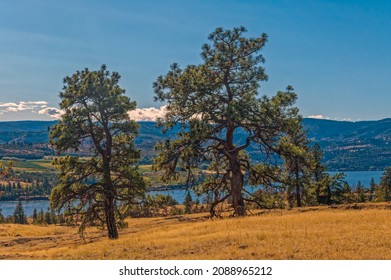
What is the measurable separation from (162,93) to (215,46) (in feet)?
20.8

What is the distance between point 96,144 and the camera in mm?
35250

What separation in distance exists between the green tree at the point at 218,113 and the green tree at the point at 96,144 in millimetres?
3136

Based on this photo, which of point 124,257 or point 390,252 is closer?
point 390,252

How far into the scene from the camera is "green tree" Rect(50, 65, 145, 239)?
34156mm

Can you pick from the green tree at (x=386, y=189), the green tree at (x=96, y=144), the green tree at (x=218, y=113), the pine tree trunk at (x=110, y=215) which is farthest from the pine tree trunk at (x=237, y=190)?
the green tree at (x=386, y=189)

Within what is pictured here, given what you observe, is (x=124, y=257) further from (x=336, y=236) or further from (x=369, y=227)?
(x=369, y=227)

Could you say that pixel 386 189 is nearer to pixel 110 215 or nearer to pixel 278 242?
pixel 110 215

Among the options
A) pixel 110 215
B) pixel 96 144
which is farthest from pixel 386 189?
pixel 96 144

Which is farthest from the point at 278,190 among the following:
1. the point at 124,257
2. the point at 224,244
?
the point at 124,257

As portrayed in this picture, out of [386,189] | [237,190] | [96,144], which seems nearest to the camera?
[96,144]

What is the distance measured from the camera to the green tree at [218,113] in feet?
116

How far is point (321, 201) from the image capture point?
78438 millimetres

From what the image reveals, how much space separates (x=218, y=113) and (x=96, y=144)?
1056 centimetres
